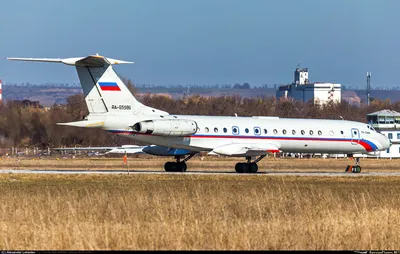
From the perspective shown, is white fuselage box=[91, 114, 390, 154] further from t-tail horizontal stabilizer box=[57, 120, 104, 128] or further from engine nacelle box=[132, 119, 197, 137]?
engine nacelle box=[132, 119, 197, 137]

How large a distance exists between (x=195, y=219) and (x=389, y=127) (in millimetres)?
71485

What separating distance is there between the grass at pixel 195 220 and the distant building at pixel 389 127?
5688 centimetres

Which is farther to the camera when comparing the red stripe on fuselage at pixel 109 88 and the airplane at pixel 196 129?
the red stripe on fuselage at pixel 109 88

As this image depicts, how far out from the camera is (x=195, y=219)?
766 inches

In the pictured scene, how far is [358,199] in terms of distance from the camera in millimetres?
27000

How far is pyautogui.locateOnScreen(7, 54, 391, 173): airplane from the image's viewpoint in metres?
40.0

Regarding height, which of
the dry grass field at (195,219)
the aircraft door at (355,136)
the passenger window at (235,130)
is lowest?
the dry grass field at (195,219)

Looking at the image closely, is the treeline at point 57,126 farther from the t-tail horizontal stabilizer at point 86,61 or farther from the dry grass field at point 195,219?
the dry grass field at point 195,219

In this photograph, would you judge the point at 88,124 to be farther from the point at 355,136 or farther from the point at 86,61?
the point at 355,136

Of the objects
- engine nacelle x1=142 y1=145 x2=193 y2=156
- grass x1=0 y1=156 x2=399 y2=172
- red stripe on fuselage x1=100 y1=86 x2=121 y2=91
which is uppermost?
red stripe on fuselage x1=100 y1=86 x2=121 y2=91

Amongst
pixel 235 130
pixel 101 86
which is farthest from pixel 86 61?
pixel 235 130

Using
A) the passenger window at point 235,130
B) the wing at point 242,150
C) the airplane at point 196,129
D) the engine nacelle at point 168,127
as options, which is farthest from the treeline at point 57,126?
the engine nacelle at point 168,127

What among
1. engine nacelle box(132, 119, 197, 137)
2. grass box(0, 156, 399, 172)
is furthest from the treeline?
engine nacelle box(132, 119, 197, 137)

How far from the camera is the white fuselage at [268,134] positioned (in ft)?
134
